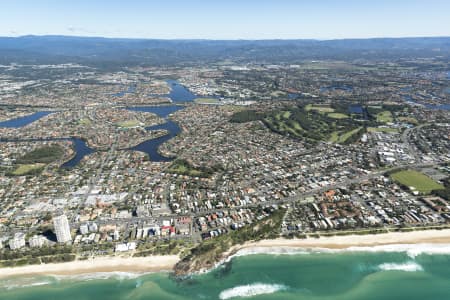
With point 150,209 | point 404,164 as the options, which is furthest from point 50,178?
point 404,164

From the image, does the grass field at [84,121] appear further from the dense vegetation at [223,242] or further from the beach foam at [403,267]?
the beach foam at [403,267]

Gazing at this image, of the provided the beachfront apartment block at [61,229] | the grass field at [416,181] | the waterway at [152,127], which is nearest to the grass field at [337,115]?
the grass field at [416,181]

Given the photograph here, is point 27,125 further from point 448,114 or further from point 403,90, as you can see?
point 403,90

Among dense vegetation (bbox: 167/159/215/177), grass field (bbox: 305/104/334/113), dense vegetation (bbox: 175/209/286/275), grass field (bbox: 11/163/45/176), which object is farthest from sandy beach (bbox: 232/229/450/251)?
grass field (bbox: 305/104/334/113)

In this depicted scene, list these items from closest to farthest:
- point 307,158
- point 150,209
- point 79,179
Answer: point 150,209
point 79,179
point 307,158

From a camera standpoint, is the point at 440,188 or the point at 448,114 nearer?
the point at 440,188

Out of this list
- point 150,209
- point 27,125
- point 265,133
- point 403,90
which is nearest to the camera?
point 150,209

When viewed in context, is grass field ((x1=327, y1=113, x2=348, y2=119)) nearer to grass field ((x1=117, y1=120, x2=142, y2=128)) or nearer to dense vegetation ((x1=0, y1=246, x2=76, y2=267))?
grass field ((x1=117, y1=120, x2=142, y2=128))
